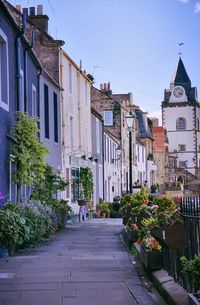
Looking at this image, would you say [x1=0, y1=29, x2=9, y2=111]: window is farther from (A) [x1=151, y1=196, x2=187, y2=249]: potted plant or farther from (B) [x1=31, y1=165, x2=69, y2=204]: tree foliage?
(A) [x1=151, y1=196, x2=187, y2=249]: potted plant

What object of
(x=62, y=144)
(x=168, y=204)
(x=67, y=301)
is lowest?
(x=67, y=301)

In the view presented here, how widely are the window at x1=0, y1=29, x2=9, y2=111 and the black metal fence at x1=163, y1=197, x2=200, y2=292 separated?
8031 mm

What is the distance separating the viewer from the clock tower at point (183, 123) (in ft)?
333

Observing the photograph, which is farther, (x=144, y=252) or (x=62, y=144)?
(x=62, y=144)

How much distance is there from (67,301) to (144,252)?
236 centimetres

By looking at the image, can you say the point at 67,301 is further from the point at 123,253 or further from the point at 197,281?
the point at 123,253

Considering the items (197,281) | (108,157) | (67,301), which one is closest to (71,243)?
(67,301)

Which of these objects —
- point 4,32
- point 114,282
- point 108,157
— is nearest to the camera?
point 114,282

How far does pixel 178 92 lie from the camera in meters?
103

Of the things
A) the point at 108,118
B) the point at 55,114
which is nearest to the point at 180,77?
the point at 108,118

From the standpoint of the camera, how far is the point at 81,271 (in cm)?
990

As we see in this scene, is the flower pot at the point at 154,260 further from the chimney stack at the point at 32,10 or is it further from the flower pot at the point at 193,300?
the chimney stack at the point at 32,10

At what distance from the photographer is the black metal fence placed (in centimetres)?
695

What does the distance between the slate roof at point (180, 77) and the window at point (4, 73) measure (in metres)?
89.8
